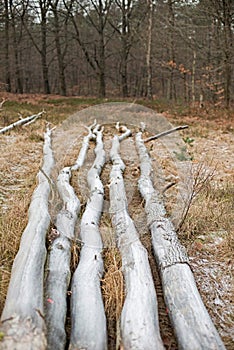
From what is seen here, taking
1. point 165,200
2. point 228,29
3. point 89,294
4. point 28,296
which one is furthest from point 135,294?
point 228,29

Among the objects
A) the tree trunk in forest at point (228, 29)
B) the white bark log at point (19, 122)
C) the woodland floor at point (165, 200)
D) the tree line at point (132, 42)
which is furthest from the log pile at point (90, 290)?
the tree trunk in forest at point (228, 29)

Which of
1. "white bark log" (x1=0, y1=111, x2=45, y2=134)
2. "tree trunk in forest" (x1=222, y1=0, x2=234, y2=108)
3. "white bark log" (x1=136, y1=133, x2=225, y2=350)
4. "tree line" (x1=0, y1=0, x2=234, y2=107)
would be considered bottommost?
"white bark log" (x1=136, y1=133, x2=225, y2=350)

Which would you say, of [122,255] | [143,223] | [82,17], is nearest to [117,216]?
[143,223]

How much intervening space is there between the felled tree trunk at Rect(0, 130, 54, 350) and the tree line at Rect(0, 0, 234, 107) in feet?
30.2

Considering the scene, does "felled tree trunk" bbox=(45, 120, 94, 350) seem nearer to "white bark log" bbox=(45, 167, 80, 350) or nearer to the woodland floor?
"white bark log" bbox=(45, 167, 80, 350)

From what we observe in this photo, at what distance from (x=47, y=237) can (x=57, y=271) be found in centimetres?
52

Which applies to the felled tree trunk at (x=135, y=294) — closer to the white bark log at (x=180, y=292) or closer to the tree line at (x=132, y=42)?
the white bark log at (x=180, y=292)

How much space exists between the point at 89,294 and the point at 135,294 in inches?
11.8

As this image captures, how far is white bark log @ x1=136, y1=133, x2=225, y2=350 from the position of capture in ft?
6.53

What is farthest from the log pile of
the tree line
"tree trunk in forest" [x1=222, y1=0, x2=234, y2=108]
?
"tree trunk in forest" [x1=222, y1=0, x2=234, y2=108]

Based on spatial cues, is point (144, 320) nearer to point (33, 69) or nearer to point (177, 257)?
point (177, 257)

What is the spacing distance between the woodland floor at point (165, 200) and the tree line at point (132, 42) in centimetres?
452

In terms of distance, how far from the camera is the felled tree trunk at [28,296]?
1720mm

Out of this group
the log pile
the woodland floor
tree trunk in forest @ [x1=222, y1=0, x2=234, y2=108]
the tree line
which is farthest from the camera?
the tree line
